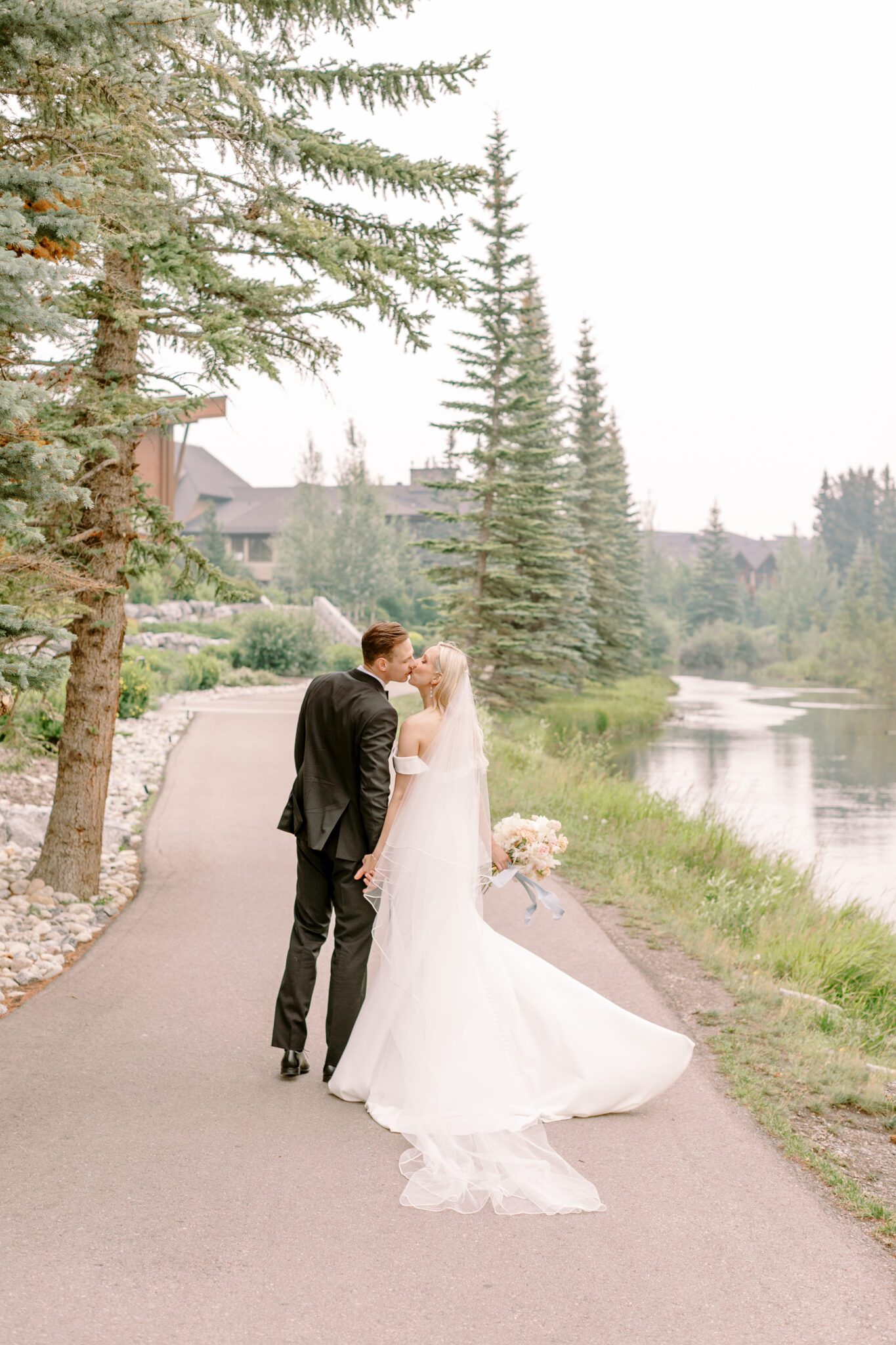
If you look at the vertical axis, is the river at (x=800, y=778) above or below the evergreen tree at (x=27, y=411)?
below

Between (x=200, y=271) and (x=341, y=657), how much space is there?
1195 inches

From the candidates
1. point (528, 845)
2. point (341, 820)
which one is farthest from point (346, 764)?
point (528, 845)

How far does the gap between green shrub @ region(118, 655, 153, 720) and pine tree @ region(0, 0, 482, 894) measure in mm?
11256

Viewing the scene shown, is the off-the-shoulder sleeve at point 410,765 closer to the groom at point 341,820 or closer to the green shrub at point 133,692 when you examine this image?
the groom at point 341,820

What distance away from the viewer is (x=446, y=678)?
5605 millimetres

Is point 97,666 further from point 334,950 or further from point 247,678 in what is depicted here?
point 247,678

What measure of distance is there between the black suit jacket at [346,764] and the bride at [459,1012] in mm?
91

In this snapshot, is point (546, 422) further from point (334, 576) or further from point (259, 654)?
point (334, 576)

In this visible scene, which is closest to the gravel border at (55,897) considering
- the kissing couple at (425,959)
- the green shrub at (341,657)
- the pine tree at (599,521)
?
the kissing couple at (425,959)

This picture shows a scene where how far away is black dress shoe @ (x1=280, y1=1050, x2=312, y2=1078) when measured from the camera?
5.64 metres

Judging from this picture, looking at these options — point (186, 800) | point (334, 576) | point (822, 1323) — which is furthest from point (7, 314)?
point (334, 576)

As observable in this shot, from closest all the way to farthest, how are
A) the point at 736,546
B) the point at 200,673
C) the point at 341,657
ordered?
1. the point at 200,673
2. the point at 341,657
3. the point at 736,546

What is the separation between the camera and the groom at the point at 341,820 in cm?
557

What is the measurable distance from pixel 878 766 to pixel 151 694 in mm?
16738
